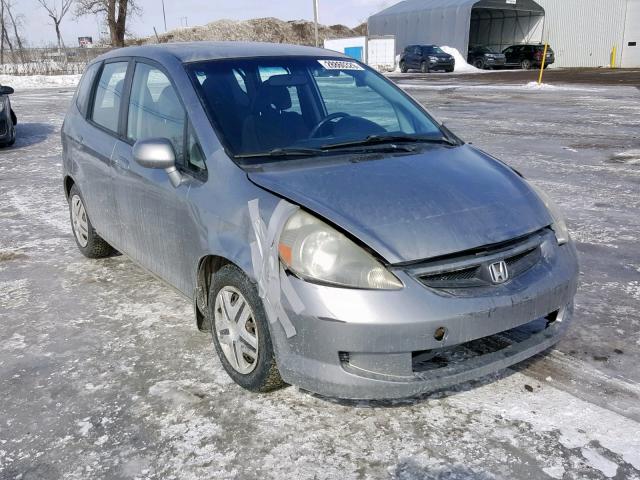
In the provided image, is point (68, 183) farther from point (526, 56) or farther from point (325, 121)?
point (526, 56)

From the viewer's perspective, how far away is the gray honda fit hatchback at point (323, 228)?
2.41 metres

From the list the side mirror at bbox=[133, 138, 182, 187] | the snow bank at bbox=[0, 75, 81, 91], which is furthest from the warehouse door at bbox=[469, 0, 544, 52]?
the side mirror at bbox=[133, 138, 182, 187]

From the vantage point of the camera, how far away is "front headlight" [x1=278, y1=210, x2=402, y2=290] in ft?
7.88

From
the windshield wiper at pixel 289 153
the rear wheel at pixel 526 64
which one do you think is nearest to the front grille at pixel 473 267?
the windshield wiper at pixel 289 153

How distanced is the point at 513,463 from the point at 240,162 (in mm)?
1767

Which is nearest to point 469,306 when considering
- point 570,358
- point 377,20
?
point 570,358

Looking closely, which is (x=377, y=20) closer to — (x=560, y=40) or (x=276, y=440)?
(x=560, y=40)

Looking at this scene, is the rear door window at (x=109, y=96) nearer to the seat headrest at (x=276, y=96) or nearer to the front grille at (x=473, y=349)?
the seat headrest at (x=276, y=96)

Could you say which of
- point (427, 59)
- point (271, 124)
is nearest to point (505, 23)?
point (427, 59)

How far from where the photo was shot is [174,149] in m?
3.21

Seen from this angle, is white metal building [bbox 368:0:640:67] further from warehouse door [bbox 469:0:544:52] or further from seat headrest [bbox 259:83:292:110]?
seat headrest [bbox 259:83:292:110]

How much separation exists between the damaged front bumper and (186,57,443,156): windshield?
104 centimetres

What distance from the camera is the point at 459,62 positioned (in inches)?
1620

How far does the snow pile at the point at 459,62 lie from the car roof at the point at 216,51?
37.4m
